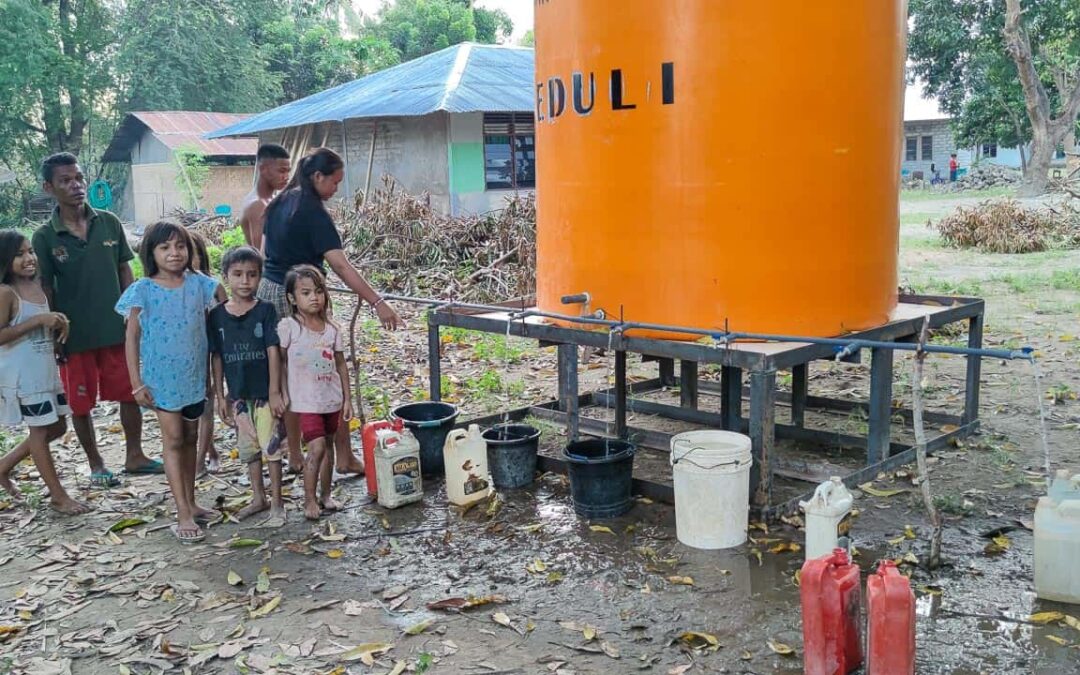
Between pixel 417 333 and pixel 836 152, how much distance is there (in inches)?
256

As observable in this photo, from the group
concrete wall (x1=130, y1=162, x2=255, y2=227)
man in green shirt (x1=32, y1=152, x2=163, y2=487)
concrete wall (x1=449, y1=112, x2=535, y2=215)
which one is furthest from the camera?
concrete wall (x1=130, y1=162, x2=255, y2=227)

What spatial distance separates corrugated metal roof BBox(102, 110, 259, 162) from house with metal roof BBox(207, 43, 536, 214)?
309 inches

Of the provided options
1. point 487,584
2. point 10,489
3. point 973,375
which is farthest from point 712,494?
point 10,489

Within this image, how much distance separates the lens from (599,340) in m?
5.19

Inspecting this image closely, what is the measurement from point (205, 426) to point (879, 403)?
409cm

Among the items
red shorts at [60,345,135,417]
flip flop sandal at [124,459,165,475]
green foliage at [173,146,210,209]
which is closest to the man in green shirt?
red shorts at [60,345,135,417]

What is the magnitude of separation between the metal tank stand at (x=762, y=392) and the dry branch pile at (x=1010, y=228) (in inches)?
436

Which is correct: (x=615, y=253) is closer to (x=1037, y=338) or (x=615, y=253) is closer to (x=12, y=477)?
(x=12, y=477)

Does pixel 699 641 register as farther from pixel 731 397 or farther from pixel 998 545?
pixel 731 397

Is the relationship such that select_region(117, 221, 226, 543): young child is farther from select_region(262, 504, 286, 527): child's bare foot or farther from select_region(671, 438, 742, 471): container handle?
select_region(671, 438, 742, 471): container handle


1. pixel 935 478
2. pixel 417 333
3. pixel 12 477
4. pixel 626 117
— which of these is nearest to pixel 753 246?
pixel 626 117

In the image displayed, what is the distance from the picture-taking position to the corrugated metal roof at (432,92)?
59.3ft

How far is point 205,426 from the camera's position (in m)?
5.90

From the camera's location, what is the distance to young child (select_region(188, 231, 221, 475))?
18.2 ft
